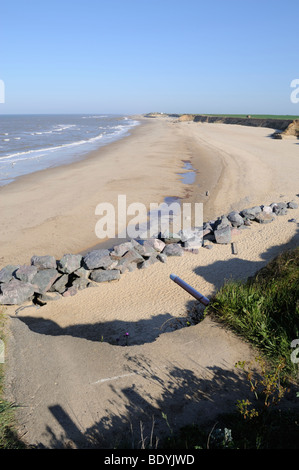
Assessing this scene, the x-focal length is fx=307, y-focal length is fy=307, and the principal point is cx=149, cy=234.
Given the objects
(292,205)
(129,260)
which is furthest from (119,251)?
(292,205)

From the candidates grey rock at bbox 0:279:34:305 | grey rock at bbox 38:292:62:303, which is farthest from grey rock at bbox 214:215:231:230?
grey rock at bbox 0:279:34:305

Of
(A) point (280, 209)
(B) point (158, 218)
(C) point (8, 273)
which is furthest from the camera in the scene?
(B) point (158, 218)

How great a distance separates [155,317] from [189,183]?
1352cm

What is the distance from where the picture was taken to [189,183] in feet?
63.4

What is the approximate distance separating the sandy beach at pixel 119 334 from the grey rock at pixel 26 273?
34.5 inches

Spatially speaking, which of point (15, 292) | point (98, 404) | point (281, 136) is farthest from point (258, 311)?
point (281, 136)

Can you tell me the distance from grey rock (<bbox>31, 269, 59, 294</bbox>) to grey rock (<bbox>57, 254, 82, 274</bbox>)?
8.6 inches

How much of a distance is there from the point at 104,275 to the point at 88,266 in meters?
0.57

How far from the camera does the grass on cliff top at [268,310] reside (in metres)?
4.86

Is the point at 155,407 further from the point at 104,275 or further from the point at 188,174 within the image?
the point at 188,174

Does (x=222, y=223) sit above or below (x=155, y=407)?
above

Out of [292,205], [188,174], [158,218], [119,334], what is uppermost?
[188,174]

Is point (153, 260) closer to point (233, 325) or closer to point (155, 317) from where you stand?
point (155, 317)

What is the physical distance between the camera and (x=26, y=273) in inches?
324
